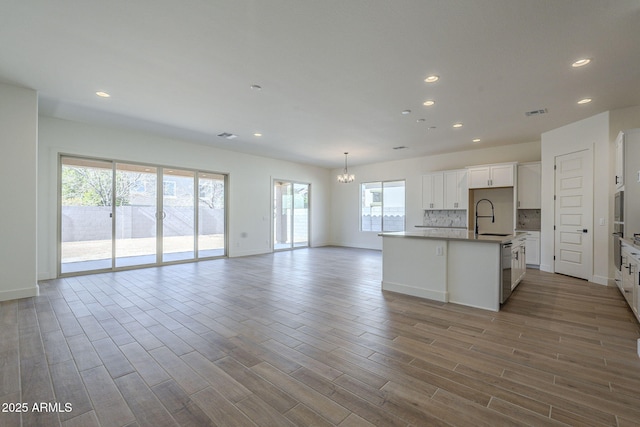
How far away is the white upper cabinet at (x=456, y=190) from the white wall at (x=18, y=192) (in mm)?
8404

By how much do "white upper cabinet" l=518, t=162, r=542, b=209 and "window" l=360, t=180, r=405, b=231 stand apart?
10.3ft

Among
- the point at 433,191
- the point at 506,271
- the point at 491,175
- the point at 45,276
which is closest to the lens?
the point at 506,271

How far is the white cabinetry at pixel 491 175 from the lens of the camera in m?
6.60

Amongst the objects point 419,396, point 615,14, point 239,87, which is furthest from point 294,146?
point 419,396

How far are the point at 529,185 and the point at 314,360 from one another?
21.7 feet

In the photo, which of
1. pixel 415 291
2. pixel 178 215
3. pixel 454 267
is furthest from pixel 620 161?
pixel 178 215

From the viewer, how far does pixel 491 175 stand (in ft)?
22.5

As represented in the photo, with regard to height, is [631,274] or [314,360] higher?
[631,274]

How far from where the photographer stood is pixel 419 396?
6.11ft

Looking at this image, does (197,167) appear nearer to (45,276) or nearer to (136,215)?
(136,215)

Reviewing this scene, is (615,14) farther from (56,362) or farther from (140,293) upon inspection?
(140,293)

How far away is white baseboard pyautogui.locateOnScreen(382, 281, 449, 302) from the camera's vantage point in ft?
12.6

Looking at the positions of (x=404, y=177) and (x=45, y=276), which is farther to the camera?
(x=404, y=177)

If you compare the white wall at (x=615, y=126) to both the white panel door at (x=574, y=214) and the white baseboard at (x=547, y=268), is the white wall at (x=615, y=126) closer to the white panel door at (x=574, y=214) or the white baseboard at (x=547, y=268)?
the white panel door at (x=574, y=214)
